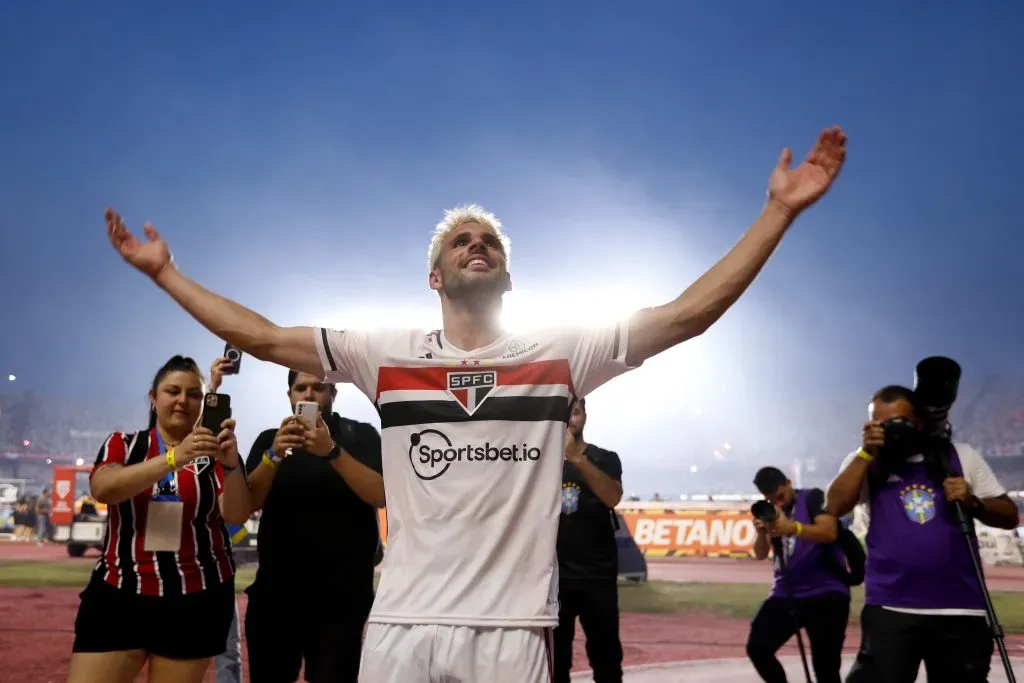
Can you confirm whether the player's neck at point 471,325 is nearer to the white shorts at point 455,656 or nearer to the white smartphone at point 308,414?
the white shorts at point 455,656

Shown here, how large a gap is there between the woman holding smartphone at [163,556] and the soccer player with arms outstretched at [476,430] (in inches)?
50.5

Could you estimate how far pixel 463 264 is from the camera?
118 inches

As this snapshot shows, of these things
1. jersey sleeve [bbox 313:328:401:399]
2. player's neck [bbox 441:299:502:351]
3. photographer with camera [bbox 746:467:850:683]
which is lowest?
photographer with camera [bbox 746:467:850:683]

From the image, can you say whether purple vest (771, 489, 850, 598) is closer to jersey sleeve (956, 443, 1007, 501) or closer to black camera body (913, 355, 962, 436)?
jersey sleeve (956, 443, 1007, 501)

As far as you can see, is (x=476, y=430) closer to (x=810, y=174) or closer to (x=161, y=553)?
(x=810, y=174)

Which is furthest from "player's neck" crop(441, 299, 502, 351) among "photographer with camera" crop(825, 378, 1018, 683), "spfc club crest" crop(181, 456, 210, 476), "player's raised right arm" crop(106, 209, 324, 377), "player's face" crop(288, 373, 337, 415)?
"photographer with camera" crop(825, 378, 1018, 683)

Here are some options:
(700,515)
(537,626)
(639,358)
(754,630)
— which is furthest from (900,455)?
(700,515)

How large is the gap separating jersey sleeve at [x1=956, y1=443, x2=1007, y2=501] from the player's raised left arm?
9.55 ft

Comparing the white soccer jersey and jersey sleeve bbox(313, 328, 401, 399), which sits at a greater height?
jersey sleeve bbox(313, 328, 401, 399)

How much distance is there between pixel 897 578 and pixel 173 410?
3899mm

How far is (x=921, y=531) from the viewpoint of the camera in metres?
4.71

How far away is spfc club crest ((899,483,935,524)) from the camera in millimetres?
4758

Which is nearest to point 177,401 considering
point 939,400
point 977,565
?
point 939,400

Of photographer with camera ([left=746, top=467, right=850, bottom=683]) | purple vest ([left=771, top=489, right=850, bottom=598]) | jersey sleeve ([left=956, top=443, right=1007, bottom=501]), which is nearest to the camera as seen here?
jersey sleeve ([left=956, top=443, right=1007, bottom=501])
